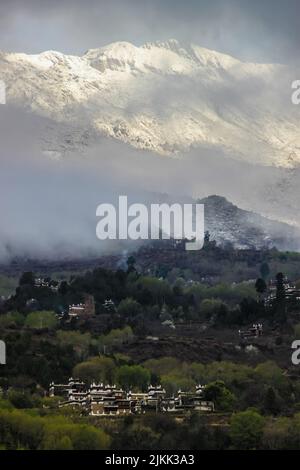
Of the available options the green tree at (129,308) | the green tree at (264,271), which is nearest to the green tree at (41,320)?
the green tree at (129,308)

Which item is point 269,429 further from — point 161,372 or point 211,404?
point 161,372

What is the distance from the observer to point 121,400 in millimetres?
121188

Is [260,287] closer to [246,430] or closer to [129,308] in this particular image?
[129,308]

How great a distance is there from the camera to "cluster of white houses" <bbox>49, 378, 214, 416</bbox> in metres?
118

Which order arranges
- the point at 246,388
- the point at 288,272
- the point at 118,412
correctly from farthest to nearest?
the point at 288,272 < the point at 246,388 < the point at 118,412

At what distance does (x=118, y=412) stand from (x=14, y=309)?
44077 mm

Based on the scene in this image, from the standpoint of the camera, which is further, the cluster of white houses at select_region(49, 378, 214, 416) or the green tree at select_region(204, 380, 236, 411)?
the green tree at select_region(204, 380, 236, 411)

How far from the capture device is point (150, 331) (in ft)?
498

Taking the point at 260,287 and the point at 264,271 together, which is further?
the point at 264,271

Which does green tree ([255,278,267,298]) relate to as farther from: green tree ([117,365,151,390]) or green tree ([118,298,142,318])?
green tree ([117,365,151,390])

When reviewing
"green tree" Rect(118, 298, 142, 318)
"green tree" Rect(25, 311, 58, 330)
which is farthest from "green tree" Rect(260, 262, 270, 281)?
"green tree" Rect(25, 311, 58, 330)

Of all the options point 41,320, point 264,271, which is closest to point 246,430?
point 41,320
